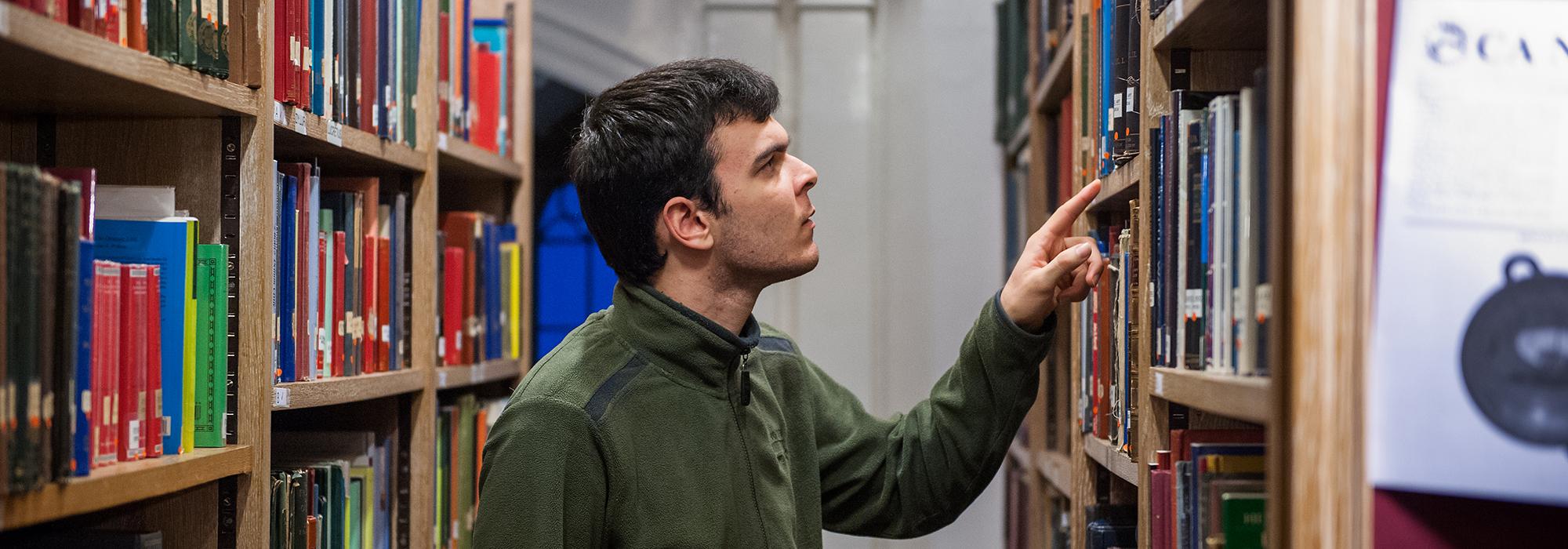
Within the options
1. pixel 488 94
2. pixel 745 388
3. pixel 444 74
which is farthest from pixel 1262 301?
pixel 488 94

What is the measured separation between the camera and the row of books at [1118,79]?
1.43 metres

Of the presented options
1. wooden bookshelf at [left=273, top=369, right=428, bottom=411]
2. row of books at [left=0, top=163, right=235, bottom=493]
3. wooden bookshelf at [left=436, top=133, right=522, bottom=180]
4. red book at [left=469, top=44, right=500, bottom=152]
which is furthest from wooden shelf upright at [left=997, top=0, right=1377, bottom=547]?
red book at [left=469, top=44, right=500, bottom=152]

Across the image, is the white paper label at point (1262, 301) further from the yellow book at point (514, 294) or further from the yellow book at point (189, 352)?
the yellow book at point (514, 294)

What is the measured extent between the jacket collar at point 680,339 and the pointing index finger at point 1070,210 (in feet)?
1.37

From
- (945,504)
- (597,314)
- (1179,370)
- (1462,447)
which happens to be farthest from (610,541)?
(1462,447)

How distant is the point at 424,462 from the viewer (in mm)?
2178

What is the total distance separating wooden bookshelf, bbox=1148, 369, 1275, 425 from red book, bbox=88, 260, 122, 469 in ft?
3.48

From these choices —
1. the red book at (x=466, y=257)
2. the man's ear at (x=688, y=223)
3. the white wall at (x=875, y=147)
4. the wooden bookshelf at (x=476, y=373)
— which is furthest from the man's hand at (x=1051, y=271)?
the white wall at (x=875, y=147)

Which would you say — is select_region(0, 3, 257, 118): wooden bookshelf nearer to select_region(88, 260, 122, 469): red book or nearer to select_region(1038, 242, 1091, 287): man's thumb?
select_region(88, 260, 122, 469): red book

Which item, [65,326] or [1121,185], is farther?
[1121,185]

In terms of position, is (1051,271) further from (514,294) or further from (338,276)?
(514,294)

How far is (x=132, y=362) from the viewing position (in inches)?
49.1

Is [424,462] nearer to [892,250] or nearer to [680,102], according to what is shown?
[680,102]

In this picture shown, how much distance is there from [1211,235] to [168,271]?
1.13 metres
